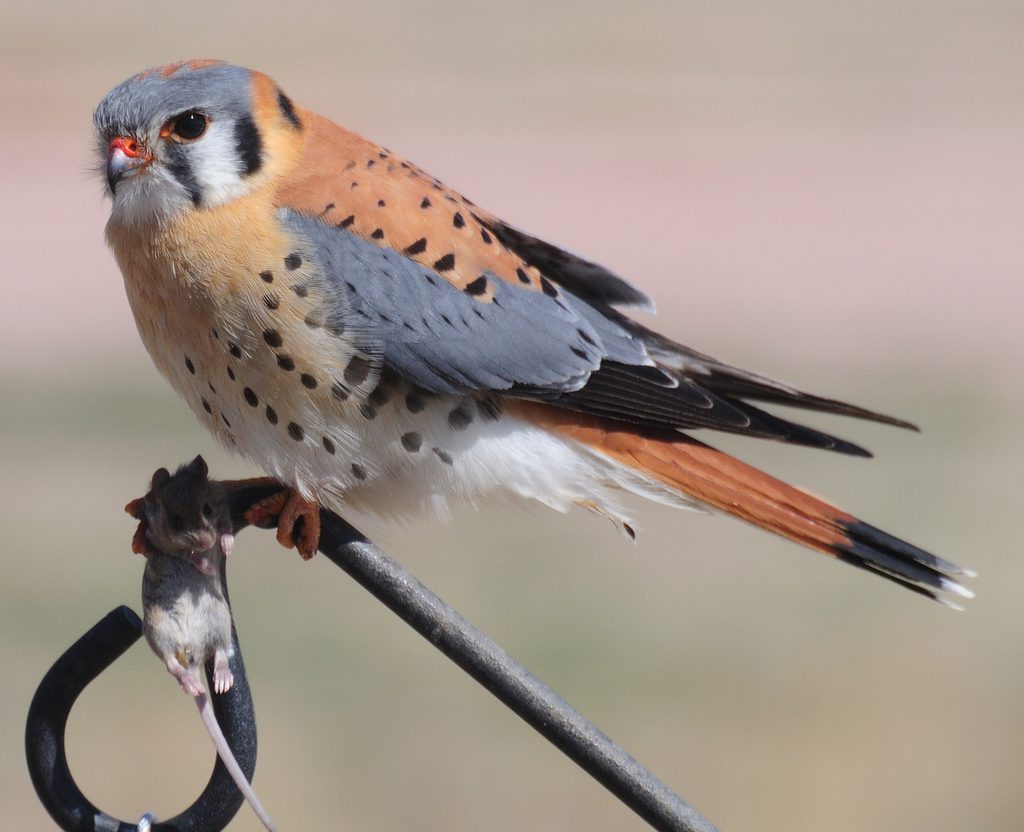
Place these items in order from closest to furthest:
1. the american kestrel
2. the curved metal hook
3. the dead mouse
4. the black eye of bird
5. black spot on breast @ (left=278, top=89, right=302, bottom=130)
Result: the curved metal hook < the dead mouse < the american kestrel < the black eye of bird < black spot on breast @ (left=278, top=89, right=302, bottom=130)

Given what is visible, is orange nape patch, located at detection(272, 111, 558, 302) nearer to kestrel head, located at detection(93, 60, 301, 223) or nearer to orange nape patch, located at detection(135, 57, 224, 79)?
kestrel head, located at detection(93, 60, 301, 223)

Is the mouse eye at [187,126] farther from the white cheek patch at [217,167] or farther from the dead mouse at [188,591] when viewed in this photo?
the dead mouse at [188,591]

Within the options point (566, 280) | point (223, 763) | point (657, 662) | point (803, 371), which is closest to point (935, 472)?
point (803, 371)

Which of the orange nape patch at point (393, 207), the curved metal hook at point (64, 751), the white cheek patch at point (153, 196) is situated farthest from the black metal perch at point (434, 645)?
the white cheek patch at point (153, 196)

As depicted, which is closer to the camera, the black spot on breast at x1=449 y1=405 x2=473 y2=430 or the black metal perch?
the black metal perch

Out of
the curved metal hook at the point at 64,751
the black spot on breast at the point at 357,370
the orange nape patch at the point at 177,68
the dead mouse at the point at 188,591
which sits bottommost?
the curved metal hook at the point at 64,751

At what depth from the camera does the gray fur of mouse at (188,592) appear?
2.58m

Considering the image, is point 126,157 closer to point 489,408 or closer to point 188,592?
point 489,408

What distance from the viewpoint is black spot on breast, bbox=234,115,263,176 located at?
11.6ft

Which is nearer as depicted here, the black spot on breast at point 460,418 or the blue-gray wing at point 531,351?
the blue-gray wing at point 531,351

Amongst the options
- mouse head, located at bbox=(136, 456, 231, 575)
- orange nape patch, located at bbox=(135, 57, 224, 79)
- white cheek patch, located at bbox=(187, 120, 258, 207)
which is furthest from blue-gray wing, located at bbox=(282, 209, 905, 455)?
mouse head, located at bbox=(136, 456, 231, 575)

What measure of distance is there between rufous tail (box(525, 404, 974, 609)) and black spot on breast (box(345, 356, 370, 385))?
16.9 inches

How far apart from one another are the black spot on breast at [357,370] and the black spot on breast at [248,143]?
1.53 ft

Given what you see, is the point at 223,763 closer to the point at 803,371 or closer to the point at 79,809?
the point at 79,809
